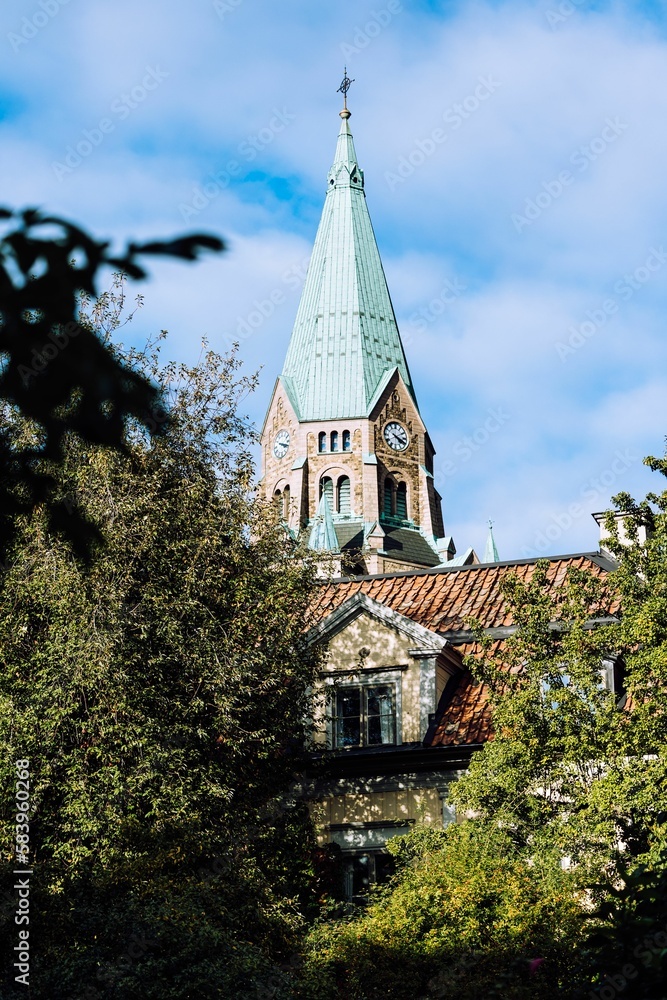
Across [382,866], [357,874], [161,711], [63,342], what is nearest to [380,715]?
[382,866]

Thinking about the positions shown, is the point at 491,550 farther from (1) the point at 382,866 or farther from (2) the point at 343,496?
(1) the point at 382,866

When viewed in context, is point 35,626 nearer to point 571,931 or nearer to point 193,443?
point 193,443

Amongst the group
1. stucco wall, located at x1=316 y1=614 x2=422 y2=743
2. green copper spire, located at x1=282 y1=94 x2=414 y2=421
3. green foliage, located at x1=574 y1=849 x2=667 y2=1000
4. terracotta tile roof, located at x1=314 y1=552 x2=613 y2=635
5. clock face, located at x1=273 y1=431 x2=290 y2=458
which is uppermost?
green copper spire, located at x1=282 y1=94 x2=414 y2=421

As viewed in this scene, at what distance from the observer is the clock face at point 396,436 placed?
101m

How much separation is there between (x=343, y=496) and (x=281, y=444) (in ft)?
20.2

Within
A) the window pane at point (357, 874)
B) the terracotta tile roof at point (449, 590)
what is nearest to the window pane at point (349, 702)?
the terracotta tile roof at point (449, 590)

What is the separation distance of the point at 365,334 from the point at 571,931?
83400mm

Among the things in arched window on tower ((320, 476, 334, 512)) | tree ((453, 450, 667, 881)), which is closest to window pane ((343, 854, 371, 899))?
tree ((453, 450, 667, 881))

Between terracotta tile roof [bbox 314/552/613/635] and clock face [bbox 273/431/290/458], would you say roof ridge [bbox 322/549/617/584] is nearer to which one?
terracotta tile roof [bbox 314/552/613/635]

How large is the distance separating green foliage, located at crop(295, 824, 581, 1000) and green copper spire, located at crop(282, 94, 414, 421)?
80587 mm

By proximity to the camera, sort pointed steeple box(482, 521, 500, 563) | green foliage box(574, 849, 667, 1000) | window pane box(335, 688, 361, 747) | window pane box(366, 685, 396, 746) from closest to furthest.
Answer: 1. green foliage box(574, 849, 667, 1000)
2. window pane box(366, 685, 396, 746)
3. window pane box(335, 688, 361, 747)
4. pointed steeple box(482, 521, 500, 563)

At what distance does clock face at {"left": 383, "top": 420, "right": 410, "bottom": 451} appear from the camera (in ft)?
A: 331

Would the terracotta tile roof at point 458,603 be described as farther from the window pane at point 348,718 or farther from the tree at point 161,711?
the tree at point 161,711

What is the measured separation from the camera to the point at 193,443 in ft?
78.2
